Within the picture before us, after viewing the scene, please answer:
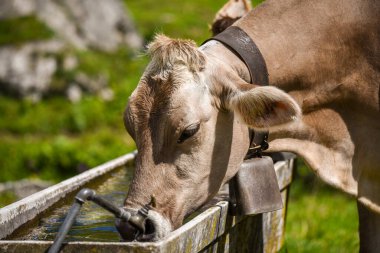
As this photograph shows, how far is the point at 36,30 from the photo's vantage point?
38.7ft

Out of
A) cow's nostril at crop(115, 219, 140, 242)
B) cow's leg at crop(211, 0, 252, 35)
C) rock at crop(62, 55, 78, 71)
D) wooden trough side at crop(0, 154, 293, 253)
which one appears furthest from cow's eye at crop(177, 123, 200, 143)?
rock at crop(62, 55, 78, 71)

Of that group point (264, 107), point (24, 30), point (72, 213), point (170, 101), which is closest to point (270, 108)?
point (264, 107)

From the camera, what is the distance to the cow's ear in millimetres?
4246

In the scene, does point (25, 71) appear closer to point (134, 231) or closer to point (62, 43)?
point (62, 43)

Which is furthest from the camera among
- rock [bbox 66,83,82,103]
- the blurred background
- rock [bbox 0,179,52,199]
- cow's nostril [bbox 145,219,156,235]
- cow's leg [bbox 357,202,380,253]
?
rock [bbox 66,83,82,103]

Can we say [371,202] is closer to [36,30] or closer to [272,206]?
[272,206]

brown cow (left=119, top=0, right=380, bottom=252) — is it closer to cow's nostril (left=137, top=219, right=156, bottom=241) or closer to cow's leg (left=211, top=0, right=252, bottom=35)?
cow's nostril (left=137, top=219, right=156, bottom=241)

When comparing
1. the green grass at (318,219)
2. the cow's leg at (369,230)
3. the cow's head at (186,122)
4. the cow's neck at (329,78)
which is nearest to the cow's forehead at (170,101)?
the cow's head at (186,122)

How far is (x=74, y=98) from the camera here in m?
11.2

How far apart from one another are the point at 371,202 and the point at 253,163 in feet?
2.87

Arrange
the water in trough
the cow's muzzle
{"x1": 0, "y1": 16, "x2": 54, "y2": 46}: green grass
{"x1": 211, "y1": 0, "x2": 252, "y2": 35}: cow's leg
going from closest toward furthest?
1. the cow's muzzle
2. the water in trough
3. {"x1": 211, "y1": 0, "x2": 252, "y2": 35}: cow's leg
4. {"x1": 0, "y1": 16, "x2": 54, "y2": 46}: green grass

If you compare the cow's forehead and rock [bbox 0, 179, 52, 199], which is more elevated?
the cow's forehead

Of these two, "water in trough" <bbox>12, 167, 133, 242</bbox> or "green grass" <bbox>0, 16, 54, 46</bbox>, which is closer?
"water in trough" <bbox>12, 167, 133, 242</bbox>

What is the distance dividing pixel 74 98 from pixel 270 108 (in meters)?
7.13
